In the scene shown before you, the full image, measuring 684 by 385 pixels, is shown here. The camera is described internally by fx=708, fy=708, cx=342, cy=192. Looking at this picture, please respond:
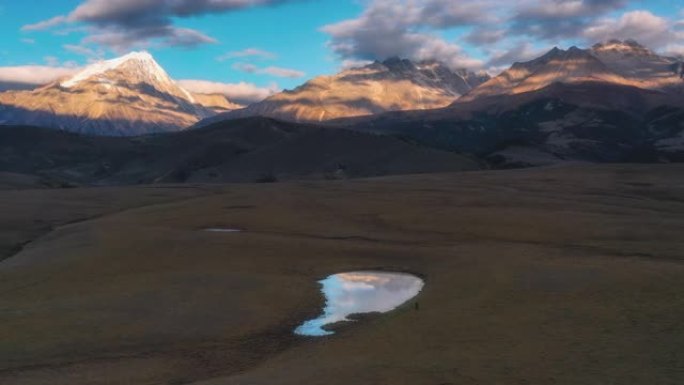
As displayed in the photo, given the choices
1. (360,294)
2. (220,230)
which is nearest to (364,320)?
(360,294)

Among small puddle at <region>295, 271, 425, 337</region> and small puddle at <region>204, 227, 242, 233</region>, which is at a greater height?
small puddle at <region>204, 227, 242, 233</region>

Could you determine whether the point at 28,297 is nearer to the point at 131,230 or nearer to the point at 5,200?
the point at 131,230

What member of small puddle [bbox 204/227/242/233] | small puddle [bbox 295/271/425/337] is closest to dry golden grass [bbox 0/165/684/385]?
small puddle [bbox 295/271/425/337]

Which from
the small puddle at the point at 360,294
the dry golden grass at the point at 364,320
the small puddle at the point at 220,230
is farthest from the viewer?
the small puddle at the point at 220,230

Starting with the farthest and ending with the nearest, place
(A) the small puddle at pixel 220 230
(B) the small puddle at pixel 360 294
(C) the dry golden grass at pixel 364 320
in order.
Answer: (A) the small puddle at pixel 220 230
(B) the small puddle at pixel 360 294
(C) the dry golden grass at pixel 364 320

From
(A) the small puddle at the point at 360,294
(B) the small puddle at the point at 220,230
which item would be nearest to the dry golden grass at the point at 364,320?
(A) the small puddle at the point at 360,294

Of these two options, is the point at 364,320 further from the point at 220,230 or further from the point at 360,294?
the point at 220,230

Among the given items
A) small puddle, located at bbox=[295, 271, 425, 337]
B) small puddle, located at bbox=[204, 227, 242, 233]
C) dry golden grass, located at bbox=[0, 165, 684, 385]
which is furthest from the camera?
small puddle, located at bbox=[204, 227, 242, 233]

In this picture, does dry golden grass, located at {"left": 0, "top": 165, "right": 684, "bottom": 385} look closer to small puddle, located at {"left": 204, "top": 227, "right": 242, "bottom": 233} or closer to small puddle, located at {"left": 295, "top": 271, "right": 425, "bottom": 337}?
small puddle, located at {"left": 295, "top": 271, "right": 425, "bottom": 337}

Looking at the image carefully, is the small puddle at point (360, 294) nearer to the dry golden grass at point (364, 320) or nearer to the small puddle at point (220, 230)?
the dry golden grass at point (364, 320)
